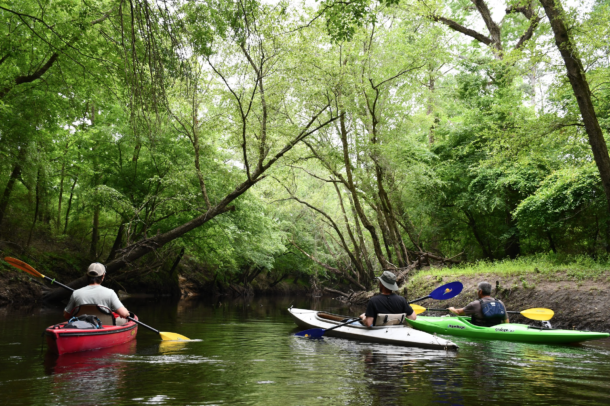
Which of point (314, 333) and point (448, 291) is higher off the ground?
point (448, 291)

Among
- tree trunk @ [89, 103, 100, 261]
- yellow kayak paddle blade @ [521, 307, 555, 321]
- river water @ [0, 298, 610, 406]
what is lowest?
river water @ [0, 298, 610, 406]

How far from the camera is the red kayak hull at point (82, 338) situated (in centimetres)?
544

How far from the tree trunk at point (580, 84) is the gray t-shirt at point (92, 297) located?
9.47 metres

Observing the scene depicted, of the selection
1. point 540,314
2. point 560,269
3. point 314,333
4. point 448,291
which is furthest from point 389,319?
point 560,269

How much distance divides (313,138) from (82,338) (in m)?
12.9

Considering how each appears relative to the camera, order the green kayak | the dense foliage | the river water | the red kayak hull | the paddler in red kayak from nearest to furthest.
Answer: the river water → the red kayak hull → the paddler in red kayak → the green kayak → the dense foliage

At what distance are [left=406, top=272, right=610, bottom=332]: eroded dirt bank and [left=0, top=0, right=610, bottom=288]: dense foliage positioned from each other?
2419 millimetres

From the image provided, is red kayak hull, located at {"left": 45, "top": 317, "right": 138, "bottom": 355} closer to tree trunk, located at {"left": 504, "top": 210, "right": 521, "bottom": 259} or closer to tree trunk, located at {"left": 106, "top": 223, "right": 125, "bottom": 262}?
tree trunk, located at {"left": 106, "top": 223, "right": 125, "bottom": 262}

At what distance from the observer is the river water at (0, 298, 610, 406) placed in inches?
144

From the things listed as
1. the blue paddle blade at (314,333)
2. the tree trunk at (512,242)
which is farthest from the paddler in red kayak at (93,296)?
the tree trunk at (512,242)

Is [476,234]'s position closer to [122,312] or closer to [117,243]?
[117,243]

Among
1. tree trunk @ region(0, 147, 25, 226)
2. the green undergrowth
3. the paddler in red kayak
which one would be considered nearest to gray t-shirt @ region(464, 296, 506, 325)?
the green undergrowth

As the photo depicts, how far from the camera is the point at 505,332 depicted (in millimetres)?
7531

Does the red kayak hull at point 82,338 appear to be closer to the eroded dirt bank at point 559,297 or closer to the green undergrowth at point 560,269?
the eroded dirt bank at point 559,297
